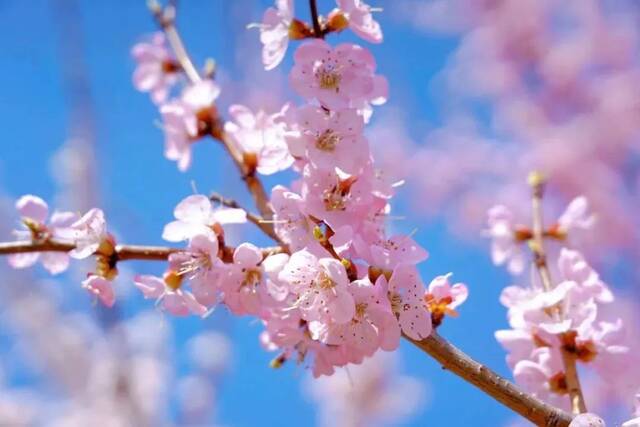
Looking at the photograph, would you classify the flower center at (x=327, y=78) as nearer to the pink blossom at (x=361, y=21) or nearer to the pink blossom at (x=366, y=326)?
the pink blossom at (x=361, y=21)

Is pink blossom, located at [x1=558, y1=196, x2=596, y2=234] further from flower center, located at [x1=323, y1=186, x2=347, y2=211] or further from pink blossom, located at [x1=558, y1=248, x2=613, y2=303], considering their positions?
flower center, located at [x1=323, y1=186, x2=347, y2=211]

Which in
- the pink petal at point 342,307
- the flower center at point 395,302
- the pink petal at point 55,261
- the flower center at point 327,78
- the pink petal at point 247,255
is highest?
the flower center at point 327,78

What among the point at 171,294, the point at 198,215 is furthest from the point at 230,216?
the point at 171,294

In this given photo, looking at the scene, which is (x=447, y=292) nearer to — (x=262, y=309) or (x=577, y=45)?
(x=262, y=309)

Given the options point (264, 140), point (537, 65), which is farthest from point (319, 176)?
point (537, 65)

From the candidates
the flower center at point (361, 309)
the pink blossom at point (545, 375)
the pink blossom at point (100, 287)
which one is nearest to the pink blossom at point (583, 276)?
the pink blossom at point (545, 375)
